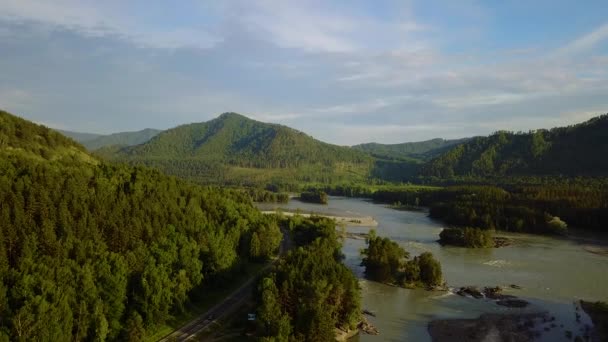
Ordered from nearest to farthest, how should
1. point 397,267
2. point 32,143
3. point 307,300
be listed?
point 307,300 → point 397,267 → point 32,143

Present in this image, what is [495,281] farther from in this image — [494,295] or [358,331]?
[358,331]

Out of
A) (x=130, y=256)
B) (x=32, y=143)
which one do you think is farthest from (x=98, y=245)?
(x=32, y=143)

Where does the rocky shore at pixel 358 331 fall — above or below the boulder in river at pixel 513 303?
below

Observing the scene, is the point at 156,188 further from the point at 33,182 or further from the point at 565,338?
the point at 565,338

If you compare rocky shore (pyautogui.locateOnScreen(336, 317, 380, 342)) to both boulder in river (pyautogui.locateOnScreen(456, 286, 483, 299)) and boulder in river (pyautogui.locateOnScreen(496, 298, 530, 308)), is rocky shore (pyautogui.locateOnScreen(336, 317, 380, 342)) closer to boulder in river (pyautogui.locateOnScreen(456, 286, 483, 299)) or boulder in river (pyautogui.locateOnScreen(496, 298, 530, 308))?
boulder in river (pyautogui.locateOnScreen(456, 286, 483, 299))

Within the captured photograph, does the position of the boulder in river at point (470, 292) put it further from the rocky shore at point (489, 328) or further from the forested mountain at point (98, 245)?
the forested mountain at point (98, 245)

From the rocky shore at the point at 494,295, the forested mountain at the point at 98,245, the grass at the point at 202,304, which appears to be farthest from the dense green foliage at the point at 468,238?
the grass at the point at 202,304

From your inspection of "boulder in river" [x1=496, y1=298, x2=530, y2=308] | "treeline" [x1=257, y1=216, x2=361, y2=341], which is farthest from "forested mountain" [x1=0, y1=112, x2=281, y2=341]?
"boulder in river" [x1=496, y1=298, x2=530, y2=308]
